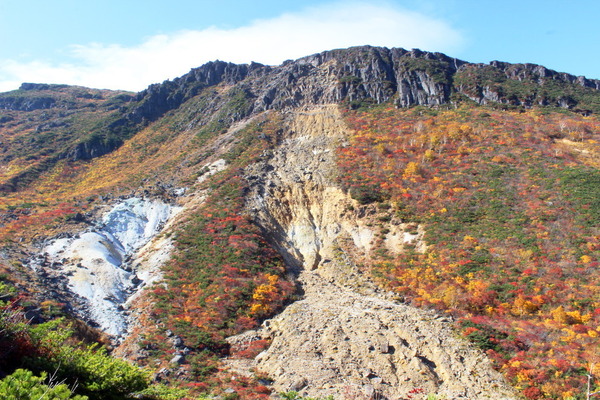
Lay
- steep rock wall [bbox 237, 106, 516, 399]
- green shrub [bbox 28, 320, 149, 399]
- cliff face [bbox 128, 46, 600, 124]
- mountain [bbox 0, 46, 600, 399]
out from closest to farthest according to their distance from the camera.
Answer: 1. green shrub [bbox 28, 320, 149, 399]
2. steep rock wall [bbox 237, 106, 516, 399]
3. mountain [bbox 0, 46, 600, 399]
4. cliff face [bbox 128, 46, 600, 124]

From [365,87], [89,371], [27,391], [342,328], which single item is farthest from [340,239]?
[365,87]

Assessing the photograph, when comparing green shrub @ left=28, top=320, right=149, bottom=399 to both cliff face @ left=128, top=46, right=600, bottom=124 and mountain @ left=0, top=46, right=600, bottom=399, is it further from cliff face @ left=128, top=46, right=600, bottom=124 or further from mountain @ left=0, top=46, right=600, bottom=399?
cliff face @ left=128, top=46, right=600, bottom=124

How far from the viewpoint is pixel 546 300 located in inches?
812

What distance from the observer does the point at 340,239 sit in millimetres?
32406

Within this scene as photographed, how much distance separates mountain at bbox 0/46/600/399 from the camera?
18.2 metres

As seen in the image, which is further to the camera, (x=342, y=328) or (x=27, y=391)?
(x=342, y=328)

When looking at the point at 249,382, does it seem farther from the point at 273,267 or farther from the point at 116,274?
the point at 116,274

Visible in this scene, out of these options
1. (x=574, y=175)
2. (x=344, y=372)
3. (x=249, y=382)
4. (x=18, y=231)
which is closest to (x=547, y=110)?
(x=574, y=175)

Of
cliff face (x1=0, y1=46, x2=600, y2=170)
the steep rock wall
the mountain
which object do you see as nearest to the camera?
the steep rock wall

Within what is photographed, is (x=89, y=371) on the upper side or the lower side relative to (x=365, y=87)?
lower

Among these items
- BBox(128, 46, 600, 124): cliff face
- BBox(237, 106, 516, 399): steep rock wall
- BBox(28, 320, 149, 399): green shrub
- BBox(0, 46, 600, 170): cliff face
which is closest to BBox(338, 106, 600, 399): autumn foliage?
BBox(237, 106, 516, 399): steep rock wall

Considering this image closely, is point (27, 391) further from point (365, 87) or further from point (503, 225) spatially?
point (365, 87)

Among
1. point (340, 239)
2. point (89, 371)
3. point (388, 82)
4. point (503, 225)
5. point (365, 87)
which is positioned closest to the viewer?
point (89, 371)

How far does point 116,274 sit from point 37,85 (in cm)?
10144
